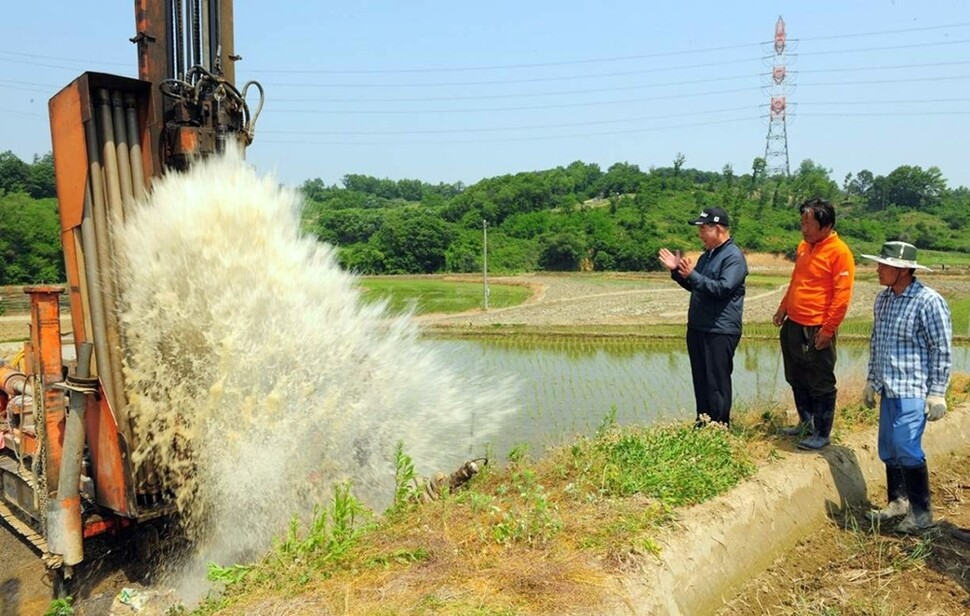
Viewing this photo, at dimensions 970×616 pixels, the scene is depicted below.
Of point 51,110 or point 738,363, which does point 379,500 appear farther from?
point 738,363

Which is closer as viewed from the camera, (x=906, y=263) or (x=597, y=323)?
(x=906, y=263)

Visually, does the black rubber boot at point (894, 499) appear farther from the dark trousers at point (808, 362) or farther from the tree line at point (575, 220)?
the tree line at point (575, 220)

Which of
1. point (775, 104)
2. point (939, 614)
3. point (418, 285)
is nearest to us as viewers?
point (939, 614)

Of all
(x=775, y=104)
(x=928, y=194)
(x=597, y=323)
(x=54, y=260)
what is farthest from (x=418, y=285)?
(x=928, y=194)

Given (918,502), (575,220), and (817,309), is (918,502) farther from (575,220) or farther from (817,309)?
(575,220)

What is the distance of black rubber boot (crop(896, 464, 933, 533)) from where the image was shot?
158 inches

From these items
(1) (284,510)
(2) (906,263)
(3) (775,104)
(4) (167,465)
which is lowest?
(1) (284,510)

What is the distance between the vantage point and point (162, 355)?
392cm

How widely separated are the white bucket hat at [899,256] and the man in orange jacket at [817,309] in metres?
0.45

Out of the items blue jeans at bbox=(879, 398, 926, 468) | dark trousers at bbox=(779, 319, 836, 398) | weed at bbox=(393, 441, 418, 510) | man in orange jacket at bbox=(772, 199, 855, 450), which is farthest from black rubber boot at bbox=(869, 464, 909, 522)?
weed at bbox=(393, 441, 418, 510)

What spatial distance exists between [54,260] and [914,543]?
46.3 m

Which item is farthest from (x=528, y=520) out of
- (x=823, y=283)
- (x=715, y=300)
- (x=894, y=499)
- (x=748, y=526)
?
(x=823, y=283)

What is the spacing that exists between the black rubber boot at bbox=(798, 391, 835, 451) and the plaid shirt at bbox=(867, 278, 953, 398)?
0.68 metres

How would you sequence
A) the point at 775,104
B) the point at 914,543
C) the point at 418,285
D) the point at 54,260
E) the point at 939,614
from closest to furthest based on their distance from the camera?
the point at 939,614
the point at 914,543
the point at 418,285
the point at 54,260
the point at 775,104
